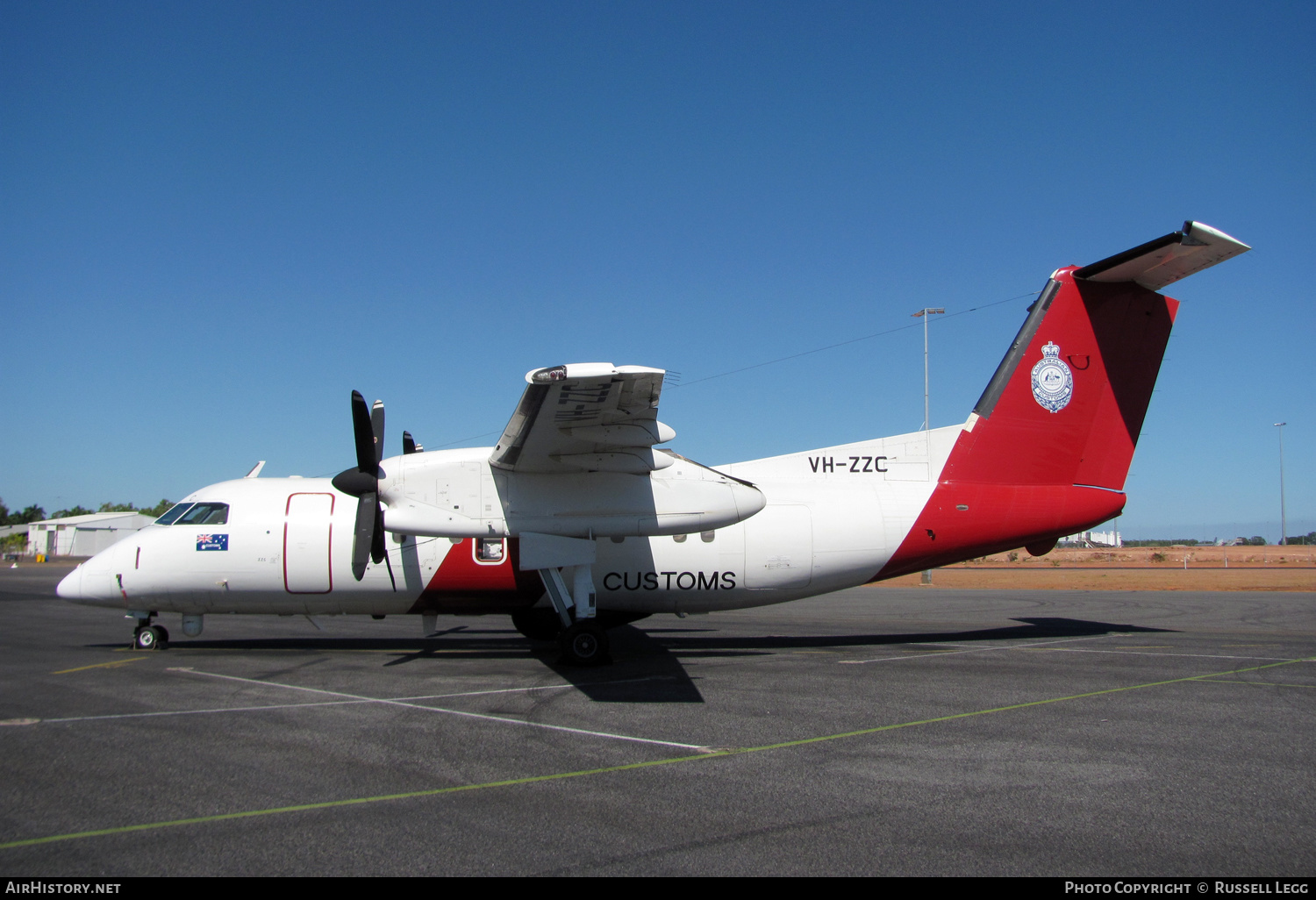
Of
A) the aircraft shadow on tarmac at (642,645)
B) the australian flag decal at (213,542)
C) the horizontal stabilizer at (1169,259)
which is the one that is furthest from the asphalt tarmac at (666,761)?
the horizontal stabilizer at (1169,259)

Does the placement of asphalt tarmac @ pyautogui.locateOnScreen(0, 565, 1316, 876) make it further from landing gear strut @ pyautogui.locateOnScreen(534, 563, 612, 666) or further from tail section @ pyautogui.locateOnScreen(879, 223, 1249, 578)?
tail section @ pyautogui.locateOnScreen(879, 223, 1249, 578)

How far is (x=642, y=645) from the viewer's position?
13758 mm

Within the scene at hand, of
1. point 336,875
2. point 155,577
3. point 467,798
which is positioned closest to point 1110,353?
point 467,798

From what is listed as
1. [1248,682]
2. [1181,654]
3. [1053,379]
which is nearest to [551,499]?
[1053,379]

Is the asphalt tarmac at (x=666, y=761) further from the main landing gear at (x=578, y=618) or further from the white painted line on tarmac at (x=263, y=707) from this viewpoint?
the main landing gear at (x=578, y=618)

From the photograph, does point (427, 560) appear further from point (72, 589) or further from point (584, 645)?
point (72, 589)

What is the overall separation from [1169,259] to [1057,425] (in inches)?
116

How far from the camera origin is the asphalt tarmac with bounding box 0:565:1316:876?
4.34 metres

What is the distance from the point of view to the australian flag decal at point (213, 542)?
12.4 metres

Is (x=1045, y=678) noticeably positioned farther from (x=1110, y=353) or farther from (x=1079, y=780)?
(x=1110, y=353)

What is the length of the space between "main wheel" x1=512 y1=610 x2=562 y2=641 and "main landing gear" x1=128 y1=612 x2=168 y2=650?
18.3ft

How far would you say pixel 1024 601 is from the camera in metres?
21.7

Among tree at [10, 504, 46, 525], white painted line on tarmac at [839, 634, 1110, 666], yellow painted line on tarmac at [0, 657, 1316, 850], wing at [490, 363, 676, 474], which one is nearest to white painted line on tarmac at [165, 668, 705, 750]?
yellow painted line on tarmac at [0, 657, 1316, 850]

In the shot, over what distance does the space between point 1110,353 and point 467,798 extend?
12581 mm
